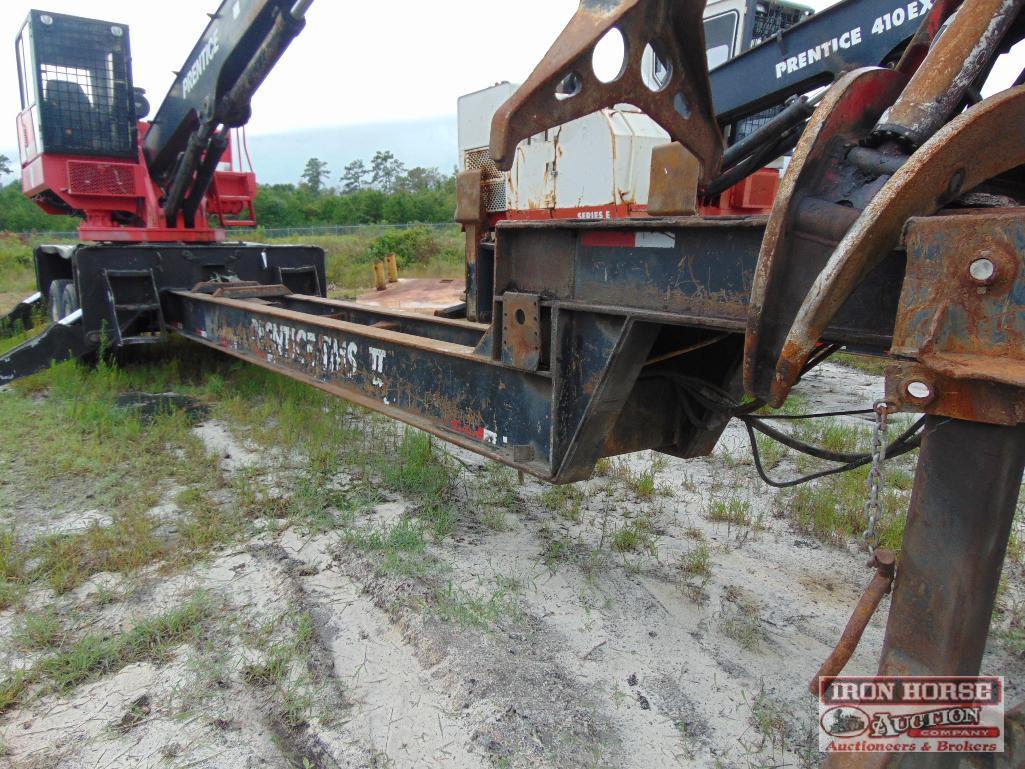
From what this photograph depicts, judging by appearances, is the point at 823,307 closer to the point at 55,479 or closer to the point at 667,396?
the point at 667,396

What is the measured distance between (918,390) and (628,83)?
1.54 metres

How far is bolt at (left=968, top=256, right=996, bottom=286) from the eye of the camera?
4.03 feet

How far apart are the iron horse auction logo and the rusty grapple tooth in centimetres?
169

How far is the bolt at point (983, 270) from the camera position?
123 cm

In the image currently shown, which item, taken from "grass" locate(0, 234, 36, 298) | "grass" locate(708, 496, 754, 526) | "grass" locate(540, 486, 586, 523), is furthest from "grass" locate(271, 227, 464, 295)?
"grass" locate(708, 496, 754, 526)

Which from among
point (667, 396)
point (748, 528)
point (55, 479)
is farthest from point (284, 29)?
point (748, 528)

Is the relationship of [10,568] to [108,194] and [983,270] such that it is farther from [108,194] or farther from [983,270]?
[108,194]

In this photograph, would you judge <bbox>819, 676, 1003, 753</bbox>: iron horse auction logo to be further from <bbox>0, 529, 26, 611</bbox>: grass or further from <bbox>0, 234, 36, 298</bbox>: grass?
<bbox>0, 234, 36, 298</bbox>: grass

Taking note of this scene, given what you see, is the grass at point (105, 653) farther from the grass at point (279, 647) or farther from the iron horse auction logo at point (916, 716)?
the iron horse auction logo at point (916, 716)

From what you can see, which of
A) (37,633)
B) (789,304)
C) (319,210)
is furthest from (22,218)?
(789,304)

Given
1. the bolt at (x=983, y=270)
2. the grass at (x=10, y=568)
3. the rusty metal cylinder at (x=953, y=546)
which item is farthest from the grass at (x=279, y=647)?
the bolt at (x=983, y=270)

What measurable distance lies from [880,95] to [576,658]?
1941mm

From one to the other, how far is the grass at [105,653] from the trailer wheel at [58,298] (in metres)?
5.27

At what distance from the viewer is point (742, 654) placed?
8.30ft
